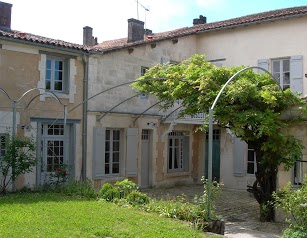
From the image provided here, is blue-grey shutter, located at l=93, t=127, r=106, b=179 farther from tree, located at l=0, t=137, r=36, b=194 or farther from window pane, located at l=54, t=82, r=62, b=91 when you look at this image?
tree, located at l=0, t=137, r=36, b=194

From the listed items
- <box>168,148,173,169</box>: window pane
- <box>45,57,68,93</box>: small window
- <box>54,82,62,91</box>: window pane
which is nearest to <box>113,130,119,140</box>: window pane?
<box>45,57,68,93</box>: small window

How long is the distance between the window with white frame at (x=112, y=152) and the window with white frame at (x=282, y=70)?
21.0ft

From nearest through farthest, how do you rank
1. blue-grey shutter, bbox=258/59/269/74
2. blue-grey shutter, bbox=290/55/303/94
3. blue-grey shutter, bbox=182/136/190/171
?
blue-grey shutter, bbox=290/55/303/94 → blue-grey shutter, bbox=258/59/269/74 → blue-grey shutter, bbox=182/136/190/171

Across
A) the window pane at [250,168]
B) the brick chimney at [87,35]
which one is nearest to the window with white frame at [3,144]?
the window pane at [250,168]

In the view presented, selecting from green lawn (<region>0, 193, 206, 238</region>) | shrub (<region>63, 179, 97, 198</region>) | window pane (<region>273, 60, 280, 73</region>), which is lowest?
green lawn (<region>0, 193, 206, 238</region>)

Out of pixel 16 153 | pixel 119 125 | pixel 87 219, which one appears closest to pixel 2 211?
pixel 87 219

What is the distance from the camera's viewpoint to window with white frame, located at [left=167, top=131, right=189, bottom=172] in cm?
1778

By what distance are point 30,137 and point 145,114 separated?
15.6 ft

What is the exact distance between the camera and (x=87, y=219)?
8.23 metres

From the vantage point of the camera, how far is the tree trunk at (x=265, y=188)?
35.5ft

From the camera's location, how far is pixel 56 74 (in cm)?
1396

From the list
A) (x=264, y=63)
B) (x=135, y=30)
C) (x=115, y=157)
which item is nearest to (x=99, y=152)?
(x=115, y=157)

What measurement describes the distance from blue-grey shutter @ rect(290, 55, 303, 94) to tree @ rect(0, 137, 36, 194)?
9.47 metres

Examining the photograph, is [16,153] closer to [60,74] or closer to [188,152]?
[60,74]
